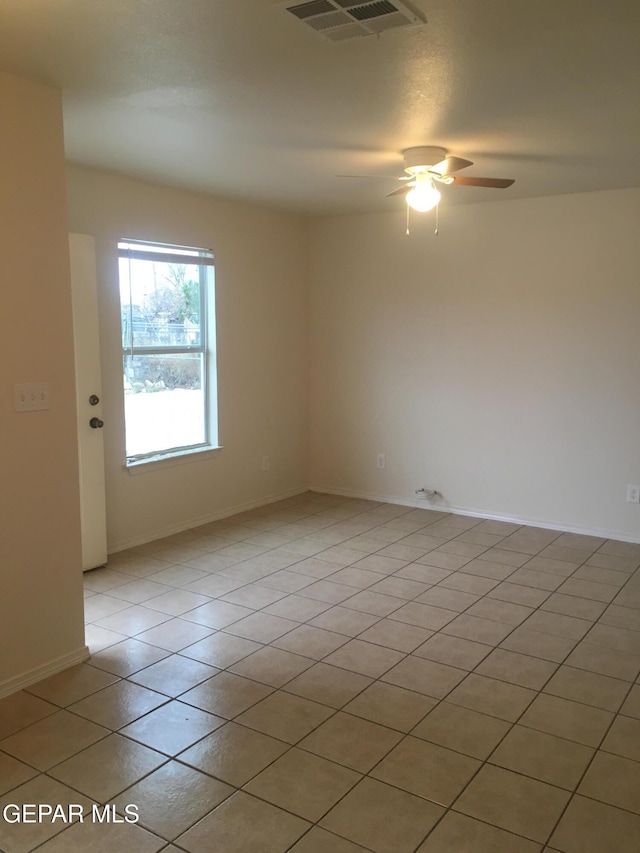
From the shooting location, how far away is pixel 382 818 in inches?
80.7

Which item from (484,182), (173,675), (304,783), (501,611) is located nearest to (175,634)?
(173,675)

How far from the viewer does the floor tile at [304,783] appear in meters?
2.10

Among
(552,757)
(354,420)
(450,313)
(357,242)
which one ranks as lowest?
(552,757)

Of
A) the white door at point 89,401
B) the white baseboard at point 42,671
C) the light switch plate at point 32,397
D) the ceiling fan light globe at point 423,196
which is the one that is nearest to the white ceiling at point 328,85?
the ceiling fan light globe at point 423,196

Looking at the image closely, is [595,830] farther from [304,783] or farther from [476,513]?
[476,513]

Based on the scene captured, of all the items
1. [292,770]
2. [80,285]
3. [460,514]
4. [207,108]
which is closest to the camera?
[292,770]

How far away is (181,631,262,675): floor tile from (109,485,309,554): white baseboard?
145 centimetres

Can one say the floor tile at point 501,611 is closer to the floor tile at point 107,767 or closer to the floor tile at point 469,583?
the floor tile at point 469,583

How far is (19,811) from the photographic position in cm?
207

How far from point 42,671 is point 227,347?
9.24 feet

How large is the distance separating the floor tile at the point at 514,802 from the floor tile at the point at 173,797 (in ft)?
2.50

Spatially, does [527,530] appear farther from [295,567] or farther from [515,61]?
[515,61]

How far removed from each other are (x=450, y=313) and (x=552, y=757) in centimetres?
353

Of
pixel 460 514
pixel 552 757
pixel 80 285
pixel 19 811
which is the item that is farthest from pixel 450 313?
pixel 19 811
